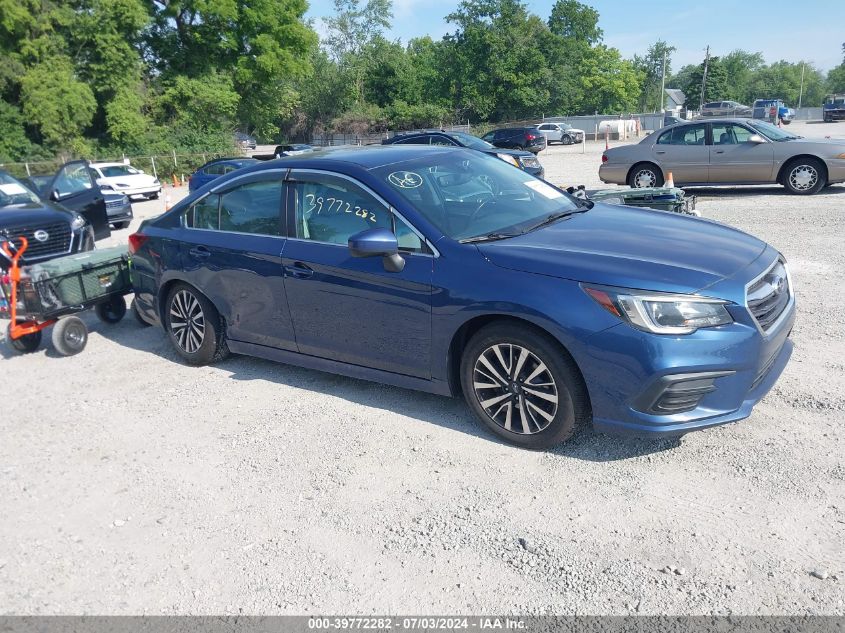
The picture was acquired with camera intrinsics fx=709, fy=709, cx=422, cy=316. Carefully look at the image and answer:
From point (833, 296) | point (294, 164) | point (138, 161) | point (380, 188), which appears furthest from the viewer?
point (138, 161)

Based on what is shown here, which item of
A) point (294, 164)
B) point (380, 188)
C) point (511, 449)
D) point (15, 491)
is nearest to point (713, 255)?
point (511, 449)

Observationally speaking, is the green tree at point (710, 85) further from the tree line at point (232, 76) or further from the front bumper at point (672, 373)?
the front bumper at point (672, 373)

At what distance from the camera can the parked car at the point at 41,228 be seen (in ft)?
28.3

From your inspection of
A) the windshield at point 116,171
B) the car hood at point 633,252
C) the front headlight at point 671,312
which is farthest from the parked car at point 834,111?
the front headlight at point 671,312

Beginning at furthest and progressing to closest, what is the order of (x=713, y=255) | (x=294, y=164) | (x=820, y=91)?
(x=820, y=91) → (x=294, y=164) → (x=713, y=255)

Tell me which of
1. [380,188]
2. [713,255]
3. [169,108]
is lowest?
[713,255]

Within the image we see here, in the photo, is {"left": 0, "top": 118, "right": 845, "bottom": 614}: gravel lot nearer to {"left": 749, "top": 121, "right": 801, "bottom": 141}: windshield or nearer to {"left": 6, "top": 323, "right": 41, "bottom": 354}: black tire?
{"left": 6, "top": 323, "right": 41, "bottom": 354}: black tire

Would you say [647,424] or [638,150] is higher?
[638,150]

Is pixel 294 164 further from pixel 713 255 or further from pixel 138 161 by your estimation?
pixel 138 161

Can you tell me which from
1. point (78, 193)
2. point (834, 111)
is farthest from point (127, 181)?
point (834, 111)

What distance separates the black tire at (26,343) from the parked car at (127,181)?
58.7 feet

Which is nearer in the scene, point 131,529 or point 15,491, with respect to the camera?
point 131,529

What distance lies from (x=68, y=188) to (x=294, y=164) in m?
8.26

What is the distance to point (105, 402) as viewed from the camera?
17.9 feet
